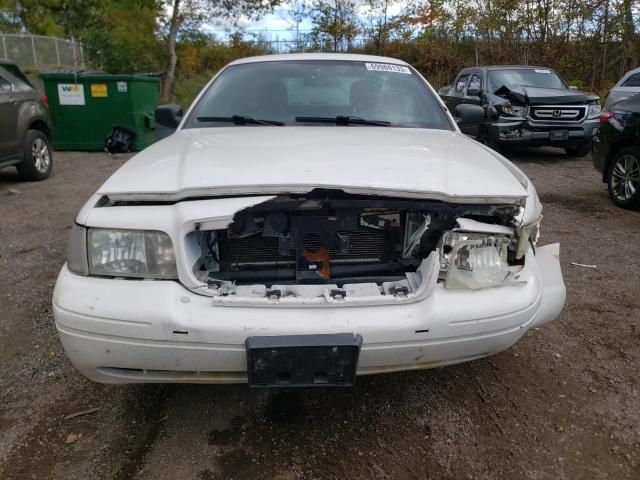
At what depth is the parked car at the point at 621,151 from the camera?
5.61 meters

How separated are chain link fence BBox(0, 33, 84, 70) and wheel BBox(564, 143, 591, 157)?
18.0 metres

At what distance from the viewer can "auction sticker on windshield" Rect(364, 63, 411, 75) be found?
3.62 m

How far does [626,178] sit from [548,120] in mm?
3160

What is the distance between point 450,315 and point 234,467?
102 centimetres

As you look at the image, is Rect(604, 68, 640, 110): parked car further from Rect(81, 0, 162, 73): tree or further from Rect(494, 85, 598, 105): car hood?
Rect(81, 0, 162, 73): tree

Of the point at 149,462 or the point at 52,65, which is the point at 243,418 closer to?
the point at 149,462

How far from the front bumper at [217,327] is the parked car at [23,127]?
588 centimetres

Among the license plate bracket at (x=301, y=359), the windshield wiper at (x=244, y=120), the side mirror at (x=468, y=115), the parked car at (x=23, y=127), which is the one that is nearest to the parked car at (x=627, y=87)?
the side mirror at (x=468, y=115)

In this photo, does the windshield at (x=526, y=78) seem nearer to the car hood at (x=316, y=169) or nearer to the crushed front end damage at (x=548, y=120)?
the crushed front end damage at (x=548, y=120)

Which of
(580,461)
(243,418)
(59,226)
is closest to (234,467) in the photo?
(243,418)

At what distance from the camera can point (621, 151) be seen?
5.79 metres

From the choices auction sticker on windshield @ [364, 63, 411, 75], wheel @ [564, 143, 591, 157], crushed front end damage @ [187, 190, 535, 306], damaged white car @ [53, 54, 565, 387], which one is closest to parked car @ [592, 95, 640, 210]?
wheel @ [564, 143, 591, 157]

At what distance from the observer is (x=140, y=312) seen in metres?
1.82

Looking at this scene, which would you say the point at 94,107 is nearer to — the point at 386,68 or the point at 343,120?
the point at 386,68
